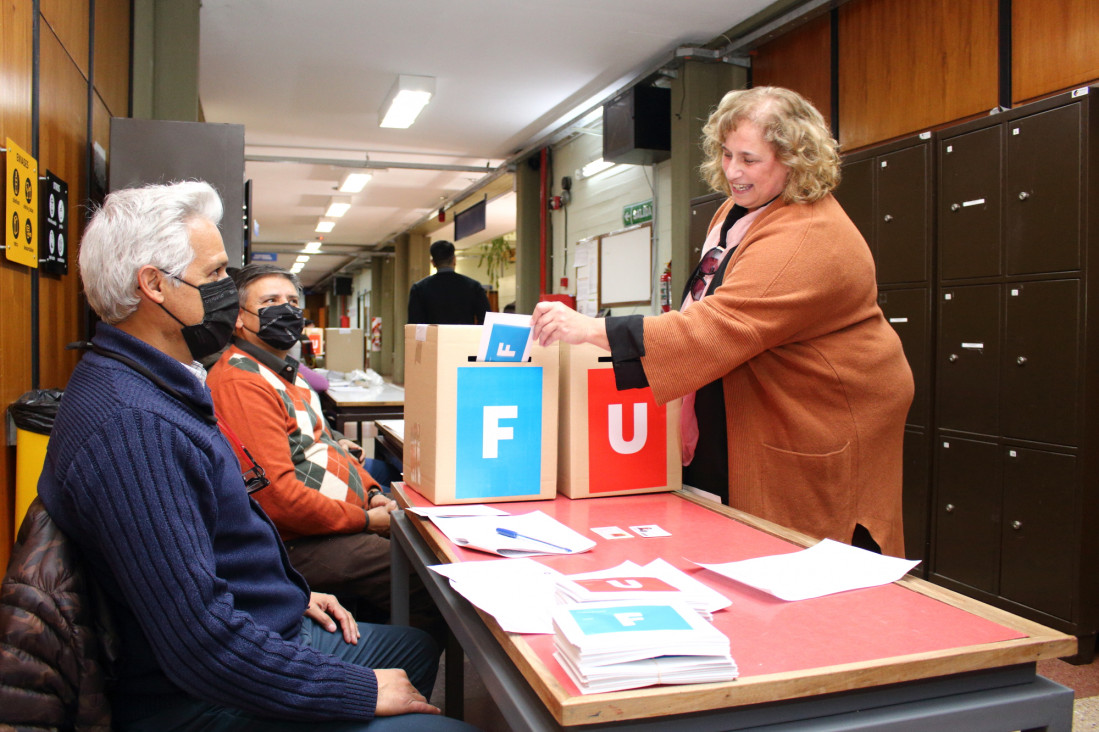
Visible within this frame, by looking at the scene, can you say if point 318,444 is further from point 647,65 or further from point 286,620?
point 647,65

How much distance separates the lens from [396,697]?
47.1 inches

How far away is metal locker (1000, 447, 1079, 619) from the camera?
274 cm

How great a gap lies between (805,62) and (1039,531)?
303cm

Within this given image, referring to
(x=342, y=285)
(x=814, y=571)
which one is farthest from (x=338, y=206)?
(x=342, y=285)

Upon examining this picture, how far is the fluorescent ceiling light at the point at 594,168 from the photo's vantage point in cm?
671

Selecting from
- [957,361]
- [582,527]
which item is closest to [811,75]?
[957,361]

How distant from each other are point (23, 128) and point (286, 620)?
1.67 m

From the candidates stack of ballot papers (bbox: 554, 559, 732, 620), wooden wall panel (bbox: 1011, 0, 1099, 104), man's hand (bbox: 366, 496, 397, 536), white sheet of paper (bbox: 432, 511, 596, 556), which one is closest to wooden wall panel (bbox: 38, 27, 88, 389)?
man's hand (bbox: 366, 496, 397, 536)

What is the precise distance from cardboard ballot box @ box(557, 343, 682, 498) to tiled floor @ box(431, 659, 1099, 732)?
859 millimetres

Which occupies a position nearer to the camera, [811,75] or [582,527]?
[582,527]

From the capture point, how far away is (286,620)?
131cm

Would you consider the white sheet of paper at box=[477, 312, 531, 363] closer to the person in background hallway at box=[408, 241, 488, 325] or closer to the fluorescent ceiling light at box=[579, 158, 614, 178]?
the person in background hallway at box=[408, 241, 488, 325]

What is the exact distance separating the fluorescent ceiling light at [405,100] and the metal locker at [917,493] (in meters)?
4.23

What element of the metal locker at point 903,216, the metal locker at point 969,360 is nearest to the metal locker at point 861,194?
the metal locker at point 903,216
